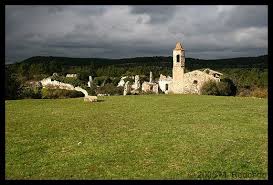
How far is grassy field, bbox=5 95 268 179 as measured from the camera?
8578mm

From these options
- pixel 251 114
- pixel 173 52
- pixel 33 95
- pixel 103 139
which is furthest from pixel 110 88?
pixel 103 139

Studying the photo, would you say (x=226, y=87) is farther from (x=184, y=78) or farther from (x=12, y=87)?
(x=12, y=87)

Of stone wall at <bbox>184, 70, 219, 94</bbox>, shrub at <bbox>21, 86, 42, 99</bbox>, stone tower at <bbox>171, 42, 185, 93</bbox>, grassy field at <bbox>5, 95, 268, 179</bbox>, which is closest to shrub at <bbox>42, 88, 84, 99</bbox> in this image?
shrub at <bbox>21, 86, 42, 99</bbox>

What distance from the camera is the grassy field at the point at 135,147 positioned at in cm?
858

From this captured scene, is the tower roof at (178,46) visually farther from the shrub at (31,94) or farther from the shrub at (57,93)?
the shrub at (31,94)

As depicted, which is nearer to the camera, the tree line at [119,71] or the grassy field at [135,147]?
the grassy field at [135,147]

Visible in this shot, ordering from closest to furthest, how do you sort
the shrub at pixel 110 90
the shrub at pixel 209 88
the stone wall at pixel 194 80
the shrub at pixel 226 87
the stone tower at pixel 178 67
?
the shrub at pixel 209 88 < the shrub at pixel 226 87 < the stone wall at pixel 194 80 < the stone tower at pixel 178 67 < the shrub at pixel 110 90

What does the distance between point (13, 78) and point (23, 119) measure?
76.9 feet

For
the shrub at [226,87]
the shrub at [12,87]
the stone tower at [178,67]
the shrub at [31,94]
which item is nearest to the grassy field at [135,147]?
the shrub at [12,87]

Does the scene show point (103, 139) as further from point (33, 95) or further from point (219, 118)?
point (33, 95)

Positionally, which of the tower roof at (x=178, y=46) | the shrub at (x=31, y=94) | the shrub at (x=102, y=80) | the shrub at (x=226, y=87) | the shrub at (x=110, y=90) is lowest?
the shrub at (x=110, y=90)

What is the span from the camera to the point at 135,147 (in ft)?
35.1

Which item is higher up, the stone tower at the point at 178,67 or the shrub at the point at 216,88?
the stone tower at the point at 178,67

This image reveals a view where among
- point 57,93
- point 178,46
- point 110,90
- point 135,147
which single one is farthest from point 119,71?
point 135,147
